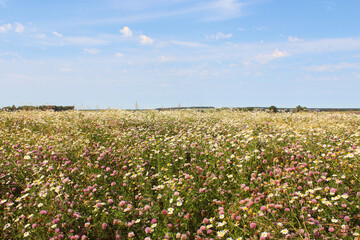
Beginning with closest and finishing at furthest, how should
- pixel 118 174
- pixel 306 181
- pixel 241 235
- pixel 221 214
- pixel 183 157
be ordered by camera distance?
pixel 241 235 < pixel 221 214 < pixel 306 181 < pixel 118 174 < pixel 183 157

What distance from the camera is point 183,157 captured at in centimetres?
582

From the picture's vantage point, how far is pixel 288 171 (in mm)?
4582

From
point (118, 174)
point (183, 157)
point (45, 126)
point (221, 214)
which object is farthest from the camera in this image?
point (45, 126)

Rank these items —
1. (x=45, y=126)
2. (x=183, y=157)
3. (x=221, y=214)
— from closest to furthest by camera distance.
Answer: (x=221, y=214) → (x=183, y=157) → (x=45, y=126)

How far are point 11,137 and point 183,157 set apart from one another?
6309 mm

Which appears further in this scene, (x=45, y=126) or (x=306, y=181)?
(x=45, y=126)

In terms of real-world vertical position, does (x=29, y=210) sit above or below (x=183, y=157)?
below

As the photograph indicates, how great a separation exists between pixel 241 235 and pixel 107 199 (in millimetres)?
2384

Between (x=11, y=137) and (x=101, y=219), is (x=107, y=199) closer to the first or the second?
(x=101, y=219)

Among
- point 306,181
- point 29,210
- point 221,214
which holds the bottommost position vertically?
point 29,210

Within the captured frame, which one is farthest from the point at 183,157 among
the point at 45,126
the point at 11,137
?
the point at 45,126

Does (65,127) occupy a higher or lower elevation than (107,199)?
higher

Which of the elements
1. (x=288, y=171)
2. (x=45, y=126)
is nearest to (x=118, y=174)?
(x=288, y=171)

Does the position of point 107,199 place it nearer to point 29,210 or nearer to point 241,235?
point 29,210
